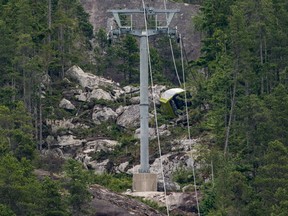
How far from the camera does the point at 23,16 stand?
280ft

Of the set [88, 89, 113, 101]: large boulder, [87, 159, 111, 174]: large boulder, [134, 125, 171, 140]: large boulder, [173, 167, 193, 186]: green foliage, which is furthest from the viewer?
[88, 89, 113, 101]: large boulder

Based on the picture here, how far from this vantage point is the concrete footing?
7612 centimetres

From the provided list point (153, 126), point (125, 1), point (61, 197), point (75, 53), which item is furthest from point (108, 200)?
point (125, 1)

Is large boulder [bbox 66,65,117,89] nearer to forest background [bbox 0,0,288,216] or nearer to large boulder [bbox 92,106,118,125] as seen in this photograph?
forest background [bbox 0,0,288,216]

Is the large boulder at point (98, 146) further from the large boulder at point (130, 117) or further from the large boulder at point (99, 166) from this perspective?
the large boulder at point (130, 117)

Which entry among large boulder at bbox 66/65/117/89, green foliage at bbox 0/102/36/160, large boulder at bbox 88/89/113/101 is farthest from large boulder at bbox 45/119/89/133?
green foliage at bbox 0/102/36/160

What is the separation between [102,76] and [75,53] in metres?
3.10

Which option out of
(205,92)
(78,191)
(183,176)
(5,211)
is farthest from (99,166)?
(5,211)

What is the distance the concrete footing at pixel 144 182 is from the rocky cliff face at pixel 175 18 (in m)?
26.7

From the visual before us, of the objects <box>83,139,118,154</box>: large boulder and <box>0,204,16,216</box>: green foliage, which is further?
<box>83,139,118,154</box>: large boulder

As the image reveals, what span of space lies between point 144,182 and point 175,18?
1201 inches

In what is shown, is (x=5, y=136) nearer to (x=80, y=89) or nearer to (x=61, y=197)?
(x=61, y=197)

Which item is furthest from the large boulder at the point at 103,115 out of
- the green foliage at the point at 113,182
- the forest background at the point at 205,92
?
the green foliage at the point at 113,182

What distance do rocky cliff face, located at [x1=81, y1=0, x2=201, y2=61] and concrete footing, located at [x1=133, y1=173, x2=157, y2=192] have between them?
26686 millimetres
